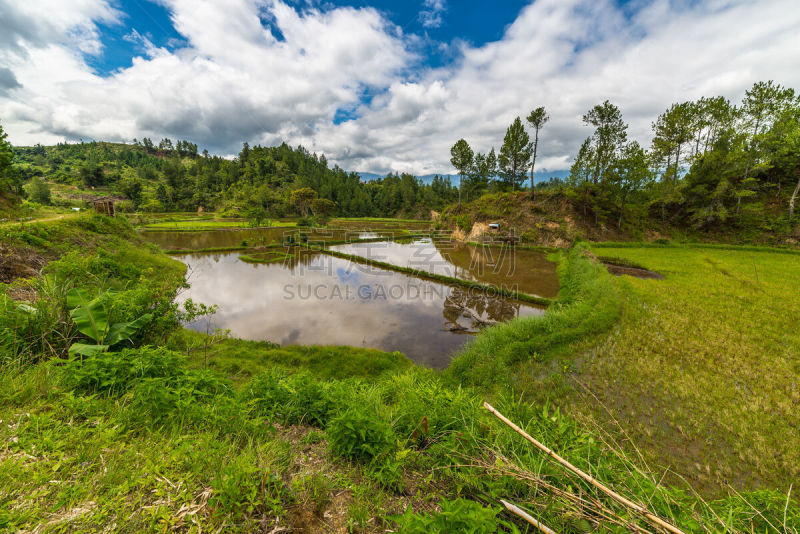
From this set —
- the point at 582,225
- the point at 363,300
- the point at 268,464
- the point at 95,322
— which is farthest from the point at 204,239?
the point at 582,225

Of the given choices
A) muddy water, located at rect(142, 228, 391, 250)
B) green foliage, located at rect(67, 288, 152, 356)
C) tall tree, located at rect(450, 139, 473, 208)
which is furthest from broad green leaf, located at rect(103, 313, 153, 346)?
tall tree, located at rect(450, 139, 473, 208)

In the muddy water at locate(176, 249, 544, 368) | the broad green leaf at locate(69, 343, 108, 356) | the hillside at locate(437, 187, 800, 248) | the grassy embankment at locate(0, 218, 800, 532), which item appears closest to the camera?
the grassy embankment at locate(0, 218, 800, 532)

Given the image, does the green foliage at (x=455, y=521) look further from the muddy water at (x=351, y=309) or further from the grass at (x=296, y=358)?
the muddy water at (x=351, y=309)

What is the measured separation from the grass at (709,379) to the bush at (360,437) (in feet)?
17.4

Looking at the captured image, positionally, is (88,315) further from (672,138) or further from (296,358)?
(672,138)

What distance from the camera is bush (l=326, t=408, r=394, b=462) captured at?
9.32 ft

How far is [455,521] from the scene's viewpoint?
1.67 metres

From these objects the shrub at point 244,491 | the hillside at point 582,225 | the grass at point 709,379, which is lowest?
the grass at point 709,379

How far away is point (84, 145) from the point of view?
130 meters

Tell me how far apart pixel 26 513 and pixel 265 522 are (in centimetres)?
141

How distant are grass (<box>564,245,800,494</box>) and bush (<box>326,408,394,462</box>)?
17.4ft

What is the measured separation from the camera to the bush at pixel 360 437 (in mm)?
2842

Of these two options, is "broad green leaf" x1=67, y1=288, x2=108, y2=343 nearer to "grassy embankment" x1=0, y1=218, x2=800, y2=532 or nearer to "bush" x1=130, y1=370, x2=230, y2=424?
"grassy embankment" x1=0, y1=218, x2=800, y2=532

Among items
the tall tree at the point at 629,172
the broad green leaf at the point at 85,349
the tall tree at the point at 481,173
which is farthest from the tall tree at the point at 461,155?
the broad green leaf at the point at 85,349
